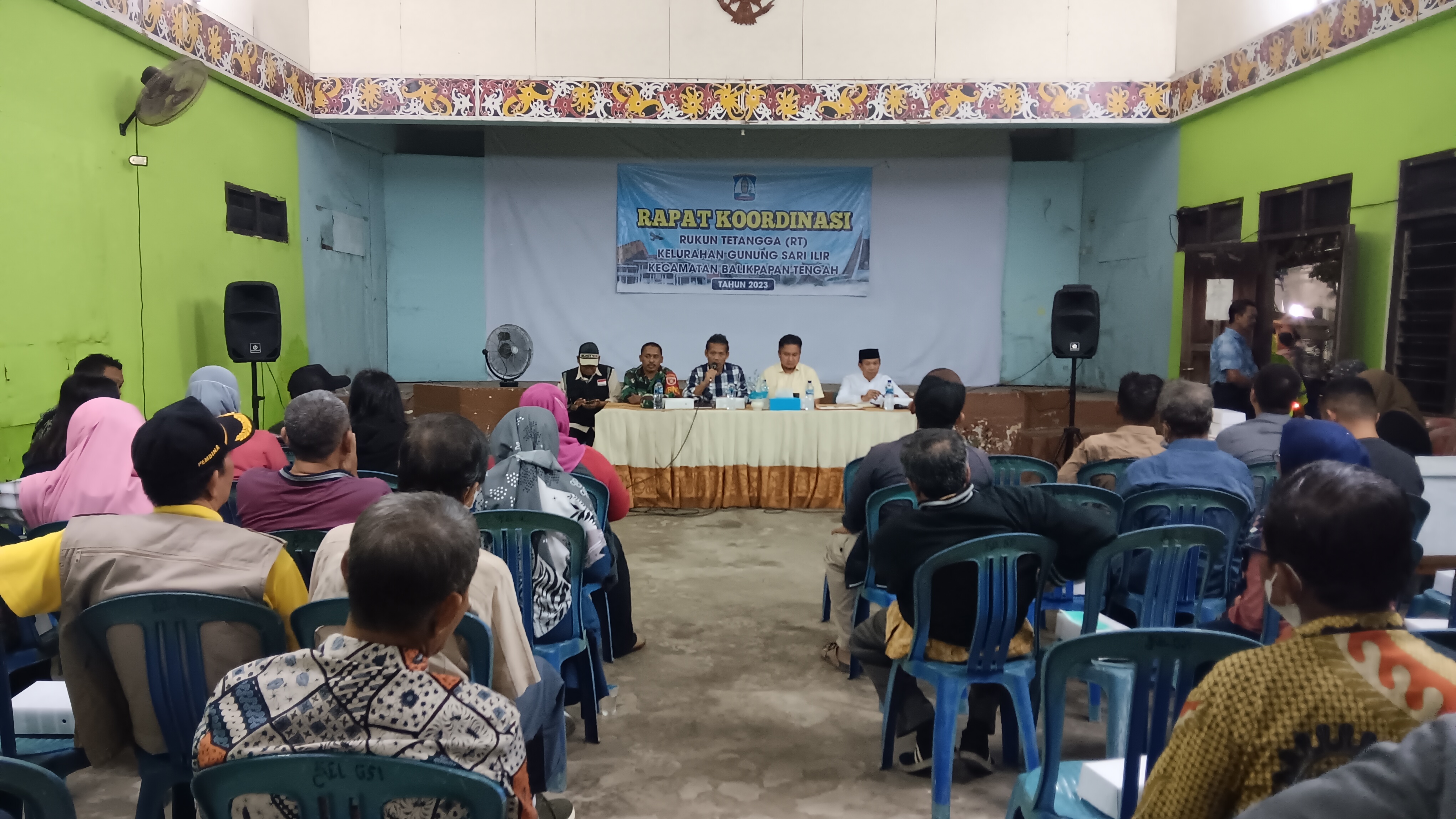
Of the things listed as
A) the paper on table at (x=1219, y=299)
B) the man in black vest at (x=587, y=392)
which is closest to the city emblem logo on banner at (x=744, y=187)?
the man in black vest at (x=587, y=392)

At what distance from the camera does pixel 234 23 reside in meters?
6.09

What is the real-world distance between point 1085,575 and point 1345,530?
1.25m

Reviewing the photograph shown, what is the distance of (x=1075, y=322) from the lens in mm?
6594

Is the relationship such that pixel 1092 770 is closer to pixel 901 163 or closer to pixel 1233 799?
pixel 1233 799

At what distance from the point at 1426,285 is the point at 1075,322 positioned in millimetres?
2194

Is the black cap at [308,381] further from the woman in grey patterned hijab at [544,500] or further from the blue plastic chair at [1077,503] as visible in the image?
the blue plastic chair at [1077,503]

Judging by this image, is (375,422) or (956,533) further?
(375,422)

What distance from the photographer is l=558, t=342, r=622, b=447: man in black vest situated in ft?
19.7

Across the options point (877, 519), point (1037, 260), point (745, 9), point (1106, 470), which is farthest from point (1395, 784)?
point (1037, 260)

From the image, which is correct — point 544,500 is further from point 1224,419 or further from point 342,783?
point 1224,419

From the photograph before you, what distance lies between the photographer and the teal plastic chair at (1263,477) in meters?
3.10

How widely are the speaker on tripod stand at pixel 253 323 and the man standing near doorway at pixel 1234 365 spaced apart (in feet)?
19.0

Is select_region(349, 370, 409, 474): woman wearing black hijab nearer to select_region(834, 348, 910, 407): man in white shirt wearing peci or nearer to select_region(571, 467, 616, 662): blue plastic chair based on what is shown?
select_region(571, 467, 616, 662): blue plastic chair

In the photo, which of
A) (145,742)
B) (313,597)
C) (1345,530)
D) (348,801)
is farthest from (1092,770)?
(145,742)
